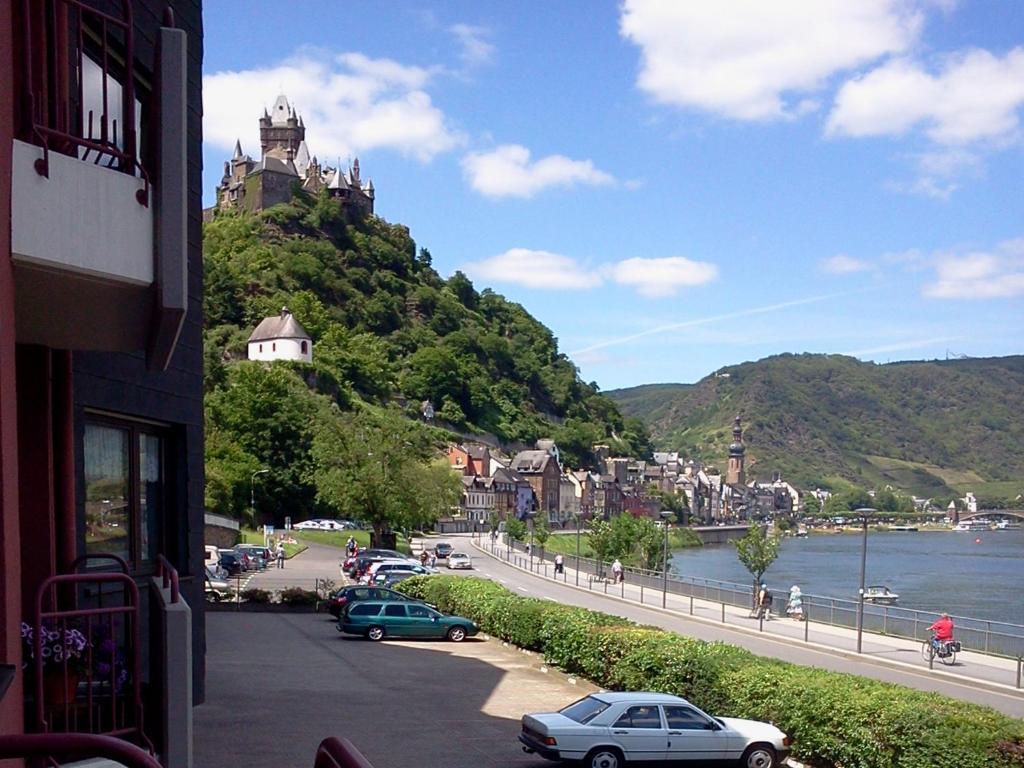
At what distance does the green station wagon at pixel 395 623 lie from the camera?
3488 cm

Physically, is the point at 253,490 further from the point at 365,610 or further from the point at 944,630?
the point at 944,630

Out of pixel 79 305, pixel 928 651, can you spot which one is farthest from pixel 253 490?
pixel 79 305

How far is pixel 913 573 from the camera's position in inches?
3782

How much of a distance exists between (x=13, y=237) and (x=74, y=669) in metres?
2.42

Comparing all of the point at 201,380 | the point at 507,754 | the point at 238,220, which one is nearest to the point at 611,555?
the point at 507,754

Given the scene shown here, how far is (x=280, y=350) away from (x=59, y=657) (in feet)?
400

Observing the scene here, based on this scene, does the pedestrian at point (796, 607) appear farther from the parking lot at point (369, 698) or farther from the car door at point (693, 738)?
the car door at point (693, 738)

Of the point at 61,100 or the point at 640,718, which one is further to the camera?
the point at 640,718

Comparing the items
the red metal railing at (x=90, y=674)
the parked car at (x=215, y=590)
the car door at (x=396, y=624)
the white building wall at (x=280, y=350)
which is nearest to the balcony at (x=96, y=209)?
the red metal railing at (x=90, y=674)

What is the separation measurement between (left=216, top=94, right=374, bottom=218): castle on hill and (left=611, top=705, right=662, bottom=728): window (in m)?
166

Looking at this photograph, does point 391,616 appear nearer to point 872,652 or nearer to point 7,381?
point 872,652

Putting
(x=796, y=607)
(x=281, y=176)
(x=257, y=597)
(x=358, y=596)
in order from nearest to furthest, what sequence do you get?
(x=358, y=596) → (x=796, y=607) → (x=257, y=597) → (x=281, y=176)

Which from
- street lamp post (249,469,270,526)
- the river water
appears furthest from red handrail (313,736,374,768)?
street lamp post (249,469,270,526)

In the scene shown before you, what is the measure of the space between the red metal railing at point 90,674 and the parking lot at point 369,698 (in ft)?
35.1
